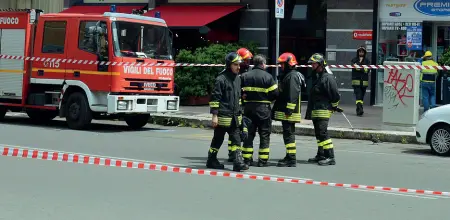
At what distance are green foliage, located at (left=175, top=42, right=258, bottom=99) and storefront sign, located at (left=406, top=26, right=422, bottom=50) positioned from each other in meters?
5.35

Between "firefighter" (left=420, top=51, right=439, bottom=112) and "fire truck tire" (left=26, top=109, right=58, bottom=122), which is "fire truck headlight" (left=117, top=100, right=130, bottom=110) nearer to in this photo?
"fire truck tire" (left=26, top=109, right=58, bottom=122)

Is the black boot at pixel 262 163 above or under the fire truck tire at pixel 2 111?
under

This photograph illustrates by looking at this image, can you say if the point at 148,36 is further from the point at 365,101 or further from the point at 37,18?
the point at 365,101

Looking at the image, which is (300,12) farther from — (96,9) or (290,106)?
(290,106)

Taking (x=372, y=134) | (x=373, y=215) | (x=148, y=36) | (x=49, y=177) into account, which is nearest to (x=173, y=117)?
(x=148, y=36)

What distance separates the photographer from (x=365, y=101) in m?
22.7

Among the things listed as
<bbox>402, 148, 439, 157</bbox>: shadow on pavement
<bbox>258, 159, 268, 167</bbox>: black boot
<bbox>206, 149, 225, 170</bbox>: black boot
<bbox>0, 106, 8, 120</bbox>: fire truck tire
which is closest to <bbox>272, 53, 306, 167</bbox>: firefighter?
<bbox>258, 159, 268, 167</bbox>: black boot

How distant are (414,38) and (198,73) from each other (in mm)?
6291

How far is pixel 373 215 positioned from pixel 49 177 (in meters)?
4.51

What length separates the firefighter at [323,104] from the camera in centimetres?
1208

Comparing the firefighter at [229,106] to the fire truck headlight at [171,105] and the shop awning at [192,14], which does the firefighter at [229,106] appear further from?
the shop awning at [192,14]

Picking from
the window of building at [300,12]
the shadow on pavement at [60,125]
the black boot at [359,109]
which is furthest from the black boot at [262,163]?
the window of building at [300,12]

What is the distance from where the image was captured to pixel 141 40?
16844 millimetres

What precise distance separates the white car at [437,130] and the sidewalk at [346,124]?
5.57 feet
